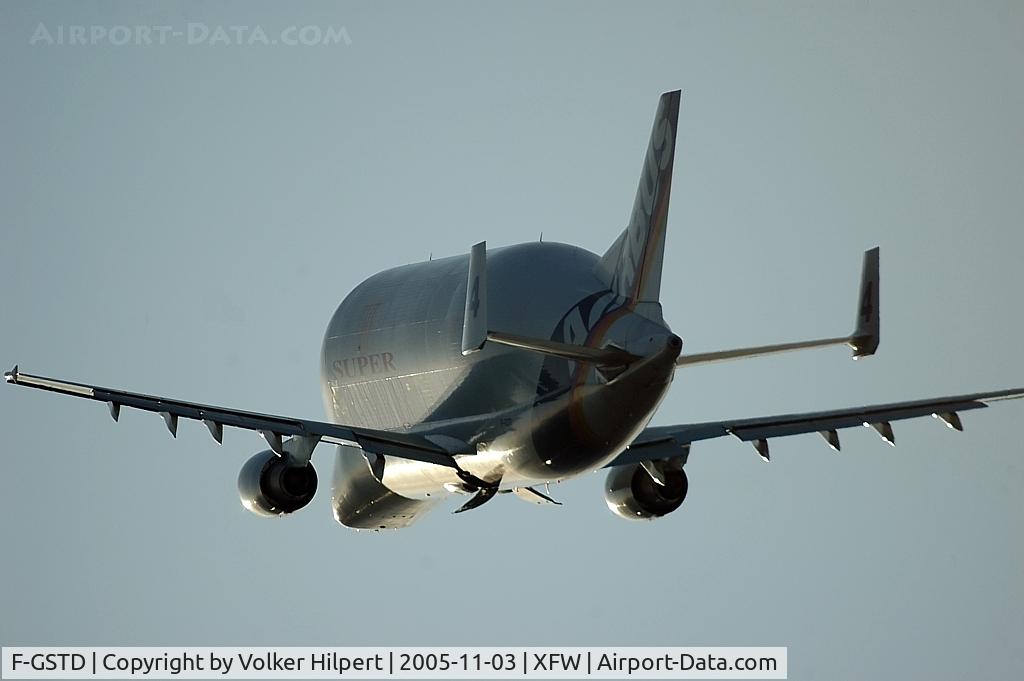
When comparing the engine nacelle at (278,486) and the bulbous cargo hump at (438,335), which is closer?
the bulbous cargo hump at (438,335)

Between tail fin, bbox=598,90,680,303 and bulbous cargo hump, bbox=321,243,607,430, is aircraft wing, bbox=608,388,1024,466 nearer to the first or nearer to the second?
bulbous cargo hump, bbox=321,243,607,430

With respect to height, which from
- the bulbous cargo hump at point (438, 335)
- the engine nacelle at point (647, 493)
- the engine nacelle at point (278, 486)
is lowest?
the engine nacelle at point (278, 486)

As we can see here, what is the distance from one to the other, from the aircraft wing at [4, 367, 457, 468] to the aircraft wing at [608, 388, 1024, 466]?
566 cm

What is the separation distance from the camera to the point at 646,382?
5331cm

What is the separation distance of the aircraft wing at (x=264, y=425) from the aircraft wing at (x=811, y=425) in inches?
223

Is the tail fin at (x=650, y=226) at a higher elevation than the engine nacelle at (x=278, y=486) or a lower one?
higher

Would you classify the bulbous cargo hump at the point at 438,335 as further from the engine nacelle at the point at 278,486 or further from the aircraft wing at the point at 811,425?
the aircraft wing at the point at 811,425

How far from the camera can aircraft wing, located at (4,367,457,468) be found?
178 feet

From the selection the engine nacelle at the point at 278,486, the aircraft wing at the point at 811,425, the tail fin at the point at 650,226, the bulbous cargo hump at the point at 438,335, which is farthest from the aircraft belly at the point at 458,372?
the aircraft wing at the point at 811,425

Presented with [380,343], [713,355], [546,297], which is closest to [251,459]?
[380,343]

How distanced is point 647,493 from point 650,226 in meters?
10.2

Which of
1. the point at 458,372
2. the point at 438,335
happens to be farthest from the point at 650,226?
the point at 438,335

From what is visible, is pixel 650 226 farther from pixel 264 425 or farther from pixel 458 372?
pixel 264 425

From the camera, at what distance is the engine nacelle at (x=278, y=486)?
194 ft
